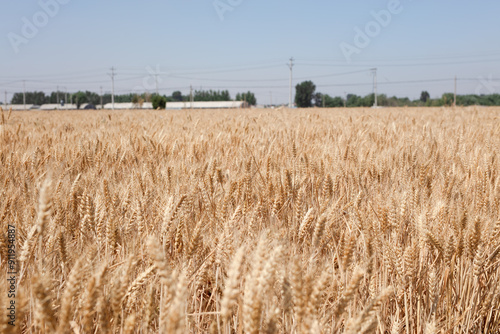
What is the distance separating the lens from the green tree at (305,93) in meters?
97.6

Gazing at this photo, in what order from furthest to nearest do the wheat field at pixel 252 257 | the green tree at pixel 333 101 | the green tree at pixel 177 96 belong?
the green tree at pixel 177 96
the green tree at pixel 333 101
the wheat field at pixel 252 257

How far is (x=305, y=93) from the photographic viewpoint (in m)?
97.7

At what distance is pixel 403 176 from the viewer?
1711 mm

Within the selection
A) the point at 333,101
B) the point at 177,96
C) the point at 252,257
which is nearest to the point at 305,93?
the point at 333,101

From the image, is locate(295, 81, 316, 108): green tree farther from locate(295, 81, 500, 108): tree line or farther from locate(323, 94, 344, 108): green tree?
locate(323, 94, 344, 108): green tree

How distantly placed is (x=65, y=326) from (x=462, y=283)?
968mm

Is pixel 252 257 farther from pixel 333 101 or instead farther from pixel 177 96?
pixel 177 96

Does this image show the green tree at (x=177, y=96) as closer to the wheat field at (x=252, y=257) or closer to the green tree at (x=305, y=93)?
the green tree at (x=305, y=93)

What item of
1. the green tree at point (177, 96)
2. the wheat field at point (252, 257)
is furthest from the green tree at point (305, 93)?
the wheat field at point (252, 257)

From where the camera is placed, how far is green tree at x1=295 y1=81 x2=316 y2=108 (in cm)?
9762

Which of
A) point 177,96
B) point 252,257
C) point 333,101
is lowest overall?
point 252,257

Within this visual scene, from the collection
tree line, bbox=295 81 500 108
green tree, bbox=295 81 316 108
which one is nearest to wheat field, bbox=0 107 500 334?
tree line, bbox=295 81 500 108

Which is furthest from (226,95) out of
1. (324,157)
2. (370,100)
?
(324,157)

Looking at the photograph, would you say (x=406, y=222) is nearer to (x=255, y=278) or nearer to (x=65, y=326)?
(x=255, y=278)
